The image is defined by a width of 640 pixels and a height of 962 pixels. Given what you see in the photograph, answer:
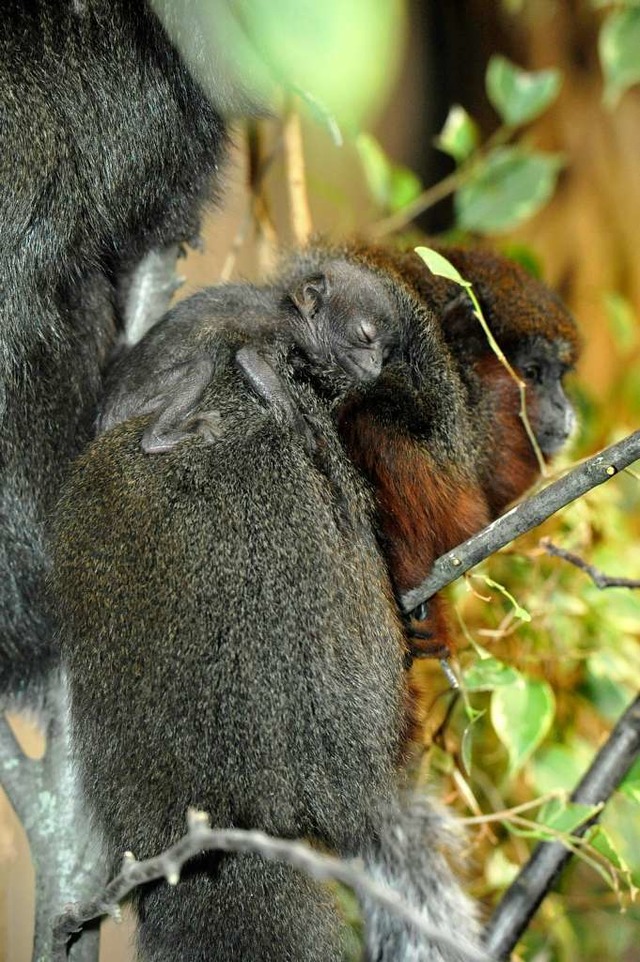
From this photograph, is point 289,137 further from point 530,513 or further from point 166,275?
point 530,513

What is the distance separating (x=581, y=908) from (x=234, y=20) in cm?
182

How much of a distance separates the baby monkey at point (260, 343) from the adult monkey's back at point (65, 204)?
0.29 feet

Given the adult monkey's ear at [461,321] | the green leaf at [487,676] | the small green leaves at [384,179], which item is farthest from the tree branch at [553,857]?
the small green leaves at [384,179]

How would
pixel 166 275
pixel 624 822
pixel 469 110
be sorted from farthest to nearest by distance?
pixel 469 110
pixel 624 822
pixel 166 275

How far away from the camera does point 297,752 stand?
49.9 inches

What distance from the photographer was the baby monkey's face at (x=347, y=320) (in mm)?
1465

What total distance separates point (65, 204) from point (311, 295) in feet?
1.16

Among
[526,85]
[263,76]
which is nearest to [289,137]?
[526,85]

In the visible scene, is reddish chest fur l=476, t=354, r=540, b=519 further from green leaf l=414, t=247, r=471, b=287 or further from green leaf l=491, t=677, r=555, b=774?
green leaf l=414, t=247, r=471, b=287

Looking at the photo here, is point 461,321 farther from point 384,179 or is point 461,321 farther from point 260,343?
point 384,179

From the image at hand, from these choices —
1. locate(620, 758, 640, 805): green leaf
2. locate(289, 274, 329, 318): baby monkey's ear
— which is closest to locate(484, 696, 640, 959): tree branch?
locate(620, 758, 640, 805): green leaf

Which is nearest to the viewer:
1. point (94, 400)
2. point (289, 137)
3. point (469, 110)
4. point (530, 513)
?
point (530, 513)

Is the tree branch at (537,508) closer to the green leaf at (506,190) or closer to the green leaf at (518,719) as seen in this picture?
the green leaf at (518,719)

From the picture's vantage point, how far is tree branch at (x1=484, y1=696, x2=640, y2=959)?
154cm
